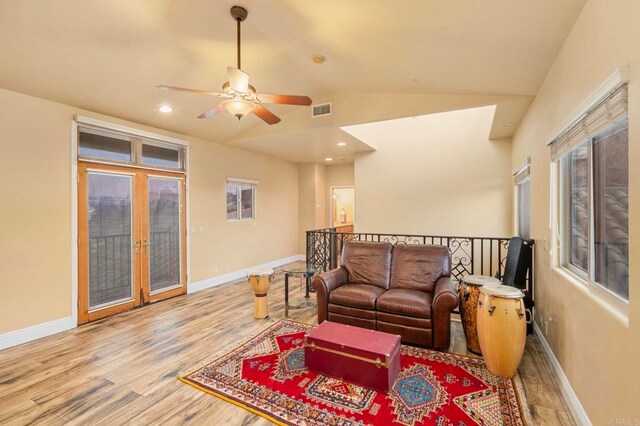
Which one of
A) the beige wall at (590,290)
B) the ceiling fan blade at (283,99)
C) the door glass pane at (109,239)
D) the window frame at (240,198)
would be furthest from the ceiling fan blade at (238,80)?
the window frame at (240,198)

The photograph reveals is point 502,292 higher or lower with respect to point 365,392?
higher

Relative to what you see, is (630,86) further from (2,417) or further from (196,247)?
(196,247)

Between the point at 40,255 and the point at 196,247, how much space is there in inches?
87.5

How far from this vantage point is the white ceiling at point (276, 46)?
7.60ft

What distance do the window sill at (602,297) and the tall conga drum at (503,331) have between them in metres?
0.42

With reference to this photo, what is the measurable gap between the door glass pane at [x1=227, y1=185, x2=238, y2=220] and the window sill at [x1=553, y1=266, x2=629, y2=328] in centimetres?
555

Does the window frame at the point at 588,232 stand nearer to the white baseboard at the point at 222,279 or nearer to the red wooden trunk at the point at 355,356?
the red wooden trunk at the point at 355,356

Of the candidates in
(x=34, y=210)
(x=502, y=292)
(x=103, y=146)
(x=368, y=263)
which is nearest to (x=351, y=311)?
(x=368, y=263)

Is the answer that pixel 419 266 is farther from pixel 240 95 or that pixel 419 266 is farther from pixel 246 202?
pixel 246 202

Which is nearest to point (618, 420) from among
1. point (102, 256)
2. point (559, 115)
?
point (559, 115)

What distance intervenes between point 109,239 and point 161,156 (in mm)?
1538

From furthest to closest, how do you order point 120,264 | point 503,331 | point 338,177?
point 338,177, point 120,264, point 503,331

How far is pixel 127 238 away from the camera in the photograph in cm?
446

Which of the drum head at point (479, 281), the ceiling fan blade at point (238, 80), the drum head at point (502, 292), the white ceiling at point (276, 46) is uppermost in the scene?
the white ceiling at point (276, 46)
